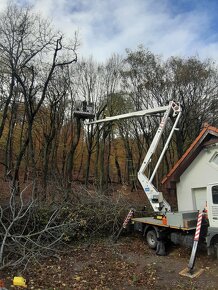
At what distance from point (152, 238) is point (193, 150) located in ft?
17.4

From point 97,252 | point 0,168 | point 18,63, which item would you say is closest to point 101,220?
point 97,252

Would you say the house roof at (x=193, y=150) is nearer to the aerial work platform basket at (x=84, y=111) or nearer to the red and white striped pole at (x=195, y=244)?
the aerial work platform basket at (x=84, y=111)

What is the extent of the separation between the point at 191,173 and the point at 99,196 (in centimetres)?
519

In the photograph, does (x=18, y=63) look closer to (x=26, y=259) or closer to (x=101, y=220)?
(x=101, y=220)

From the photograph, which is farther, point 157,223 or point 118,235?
point 118,235

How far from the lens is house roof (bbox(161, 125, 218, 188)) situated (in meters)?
16.0

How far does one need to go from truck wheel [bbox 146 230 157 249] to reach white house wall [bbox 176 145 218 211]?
4.45 meters

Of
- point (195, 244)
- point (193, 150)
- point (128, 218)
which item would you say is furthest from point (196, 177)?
point (195, 244)

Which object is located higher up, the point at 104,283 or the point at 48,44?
the point at 48,44

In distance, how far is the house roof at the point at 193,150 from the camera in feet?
52.5

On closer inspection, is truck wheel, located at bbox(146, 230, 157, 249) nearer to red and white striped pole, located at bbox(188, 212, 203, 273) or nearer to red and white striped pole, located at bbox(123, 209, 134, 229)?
red and white striped pole, located at bbox(123, 209, 134, 229)

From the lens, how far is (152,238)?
13.7m

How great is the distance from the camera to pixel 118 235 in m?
14.6

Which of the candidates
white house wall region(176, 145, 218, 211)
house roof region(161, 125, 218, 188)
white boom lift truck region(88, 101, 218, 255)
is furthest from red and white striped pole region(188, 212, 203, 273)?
house roof region(161, 125, 218, 188)
